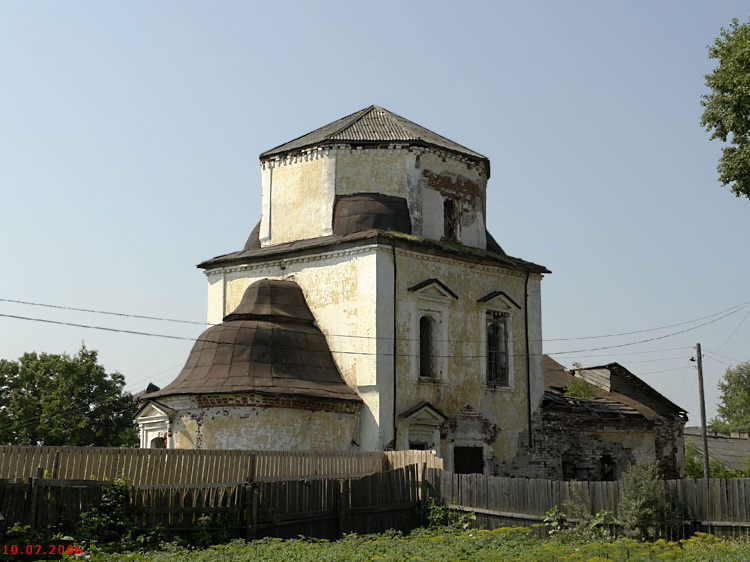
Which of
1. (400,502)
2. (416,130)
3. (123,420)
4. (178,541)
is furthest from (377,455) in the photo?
(123,420)

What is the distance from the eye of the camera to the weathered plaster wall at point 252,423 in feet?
69.1

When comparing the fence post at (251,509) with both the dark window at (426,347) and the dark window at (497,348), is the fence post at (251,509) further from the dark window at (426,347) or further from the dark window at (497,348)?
the dark window at (497,348)

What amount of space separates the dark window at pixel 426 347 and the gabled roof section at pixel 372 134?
505cm

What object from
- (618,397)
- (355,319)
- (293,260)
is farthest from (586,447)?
(293,260)

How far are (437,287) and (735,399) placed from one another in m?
62.3

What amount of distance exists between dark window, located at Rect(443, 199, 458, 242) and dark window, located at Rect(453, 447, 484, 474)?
600 cm

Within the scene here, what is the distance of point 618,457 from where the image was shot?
91.1 feet

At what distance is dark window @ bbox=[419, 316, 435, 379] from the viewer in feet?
79.2

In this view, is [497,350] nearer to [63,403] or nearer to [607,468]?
[607,468]

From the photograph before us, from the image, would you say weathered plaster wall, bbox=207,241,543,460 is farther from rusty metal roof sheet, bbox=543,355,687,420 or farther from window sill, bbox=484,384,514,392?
rusty metal roof sheet, bbox=543,355,687,420

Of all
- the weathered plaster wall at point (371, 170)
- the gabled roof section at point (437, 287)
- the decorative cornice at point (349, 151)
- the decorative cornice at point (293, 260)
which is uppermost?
the decorative cornice at point (349, 151)

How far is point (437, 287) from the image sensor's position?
24266 millimetres

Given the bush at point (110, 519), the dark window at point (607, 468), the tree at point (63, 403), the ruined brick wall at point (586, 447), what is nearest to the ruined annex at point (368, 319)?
the ruined brick wall at point (586, 447)

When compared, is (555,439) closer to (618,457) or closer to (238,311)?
(618,457)
